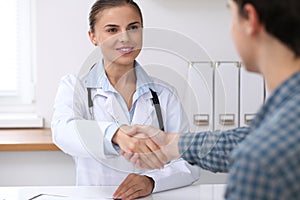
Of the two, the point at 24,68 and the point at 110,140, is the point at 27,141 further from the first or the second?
the point at 110,140

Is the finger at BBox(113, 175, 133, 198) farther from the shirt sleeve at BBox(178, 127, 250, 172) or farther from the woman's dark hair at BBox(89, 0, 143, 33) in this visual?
the woman's dark hair at BBox(89, 0, 143, 33)

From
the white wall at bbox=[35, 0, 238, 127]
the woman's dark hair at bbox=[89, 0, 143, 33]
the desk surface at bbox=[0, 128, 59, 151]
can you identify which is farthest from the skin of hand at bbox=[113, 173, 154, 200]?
the white wall at bbox=[35, 0, 238, 127]

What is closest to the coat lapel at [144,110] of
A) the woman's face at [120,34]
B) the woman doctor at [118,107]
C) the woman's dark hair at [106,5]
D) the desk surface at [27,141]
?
the woman doctor at [118,107]

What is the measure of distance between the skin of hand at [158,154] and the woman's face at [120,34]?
0.23 meters

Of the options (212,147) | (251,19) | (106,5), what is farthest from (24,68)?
(251,19)

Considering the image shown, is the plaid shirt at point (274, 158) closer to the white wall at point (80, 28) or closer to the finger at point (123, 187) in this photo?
the finger at point (123, 187)

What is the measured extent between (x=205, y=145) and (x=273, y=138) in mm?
727

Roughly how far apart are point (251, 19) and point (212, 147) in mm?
657

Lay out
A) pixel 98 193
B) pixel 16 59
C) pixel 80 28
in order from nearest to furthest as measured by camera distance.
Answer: pixel 98 193 → pixel 80 28 → pixel 16 59

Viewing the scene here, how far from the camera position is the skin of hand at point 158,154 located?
1513mm

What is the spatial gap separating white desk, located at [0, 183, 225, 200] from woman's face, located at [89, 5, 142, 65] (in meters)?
0.37

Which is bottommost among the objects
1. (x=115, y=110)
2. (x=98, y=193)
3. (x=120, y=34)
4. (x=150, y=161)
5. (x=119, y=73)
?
(x=98, y=193)

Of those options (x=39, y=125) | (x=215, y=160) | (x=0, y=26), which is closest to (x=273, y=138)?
(x=215, y=160)

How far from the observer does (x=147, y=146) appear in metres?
1.53
